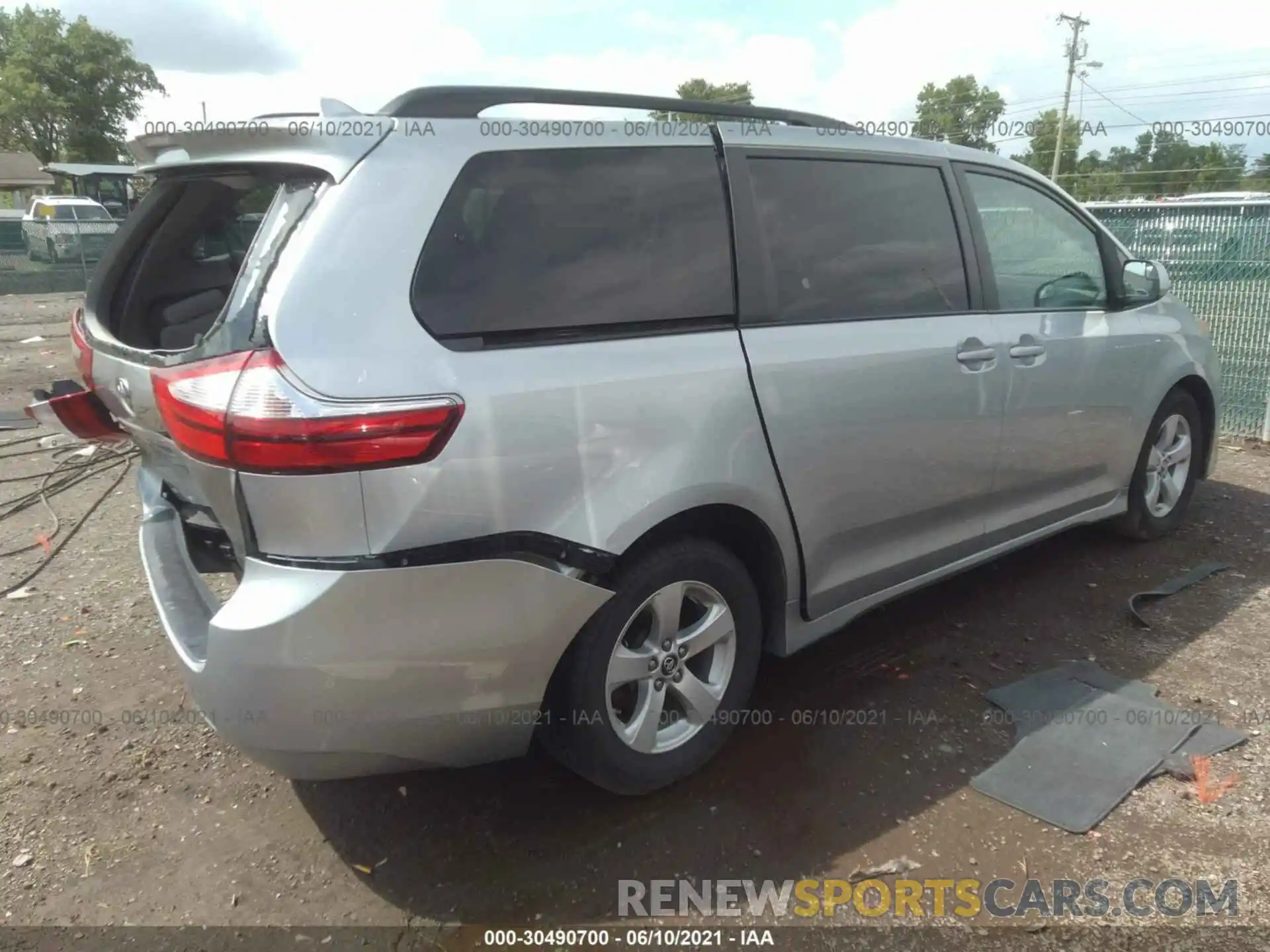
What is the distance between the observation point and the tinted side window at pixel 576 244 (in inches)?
86.4

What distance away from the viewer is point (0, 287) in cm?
1800

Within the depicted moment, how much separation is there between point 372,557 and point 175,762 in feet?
4.90

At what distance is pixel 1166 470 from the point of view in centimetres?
463

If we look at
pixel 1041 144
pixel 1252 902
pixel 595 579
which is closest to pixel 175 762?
pixel 595 579

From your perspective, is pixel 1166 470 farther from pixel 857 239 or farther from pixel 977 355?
pixel 857 239

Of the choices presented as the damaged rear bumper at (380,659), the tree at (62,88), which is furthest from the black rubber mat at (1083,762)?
the tree at (62,88)

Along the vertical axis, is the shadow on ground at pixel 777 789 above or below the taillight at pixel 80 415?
below

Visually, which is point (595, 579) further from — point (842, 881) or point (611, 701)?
point (842, 881)

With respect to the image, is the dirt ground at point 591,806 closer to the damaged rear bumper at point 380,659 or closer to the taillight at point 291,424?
the damaged rear bumper at point 380,659

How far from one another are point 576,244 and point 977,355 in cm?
165

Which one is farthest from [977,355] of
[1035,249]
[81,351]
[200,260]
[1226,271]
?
[1226,271]

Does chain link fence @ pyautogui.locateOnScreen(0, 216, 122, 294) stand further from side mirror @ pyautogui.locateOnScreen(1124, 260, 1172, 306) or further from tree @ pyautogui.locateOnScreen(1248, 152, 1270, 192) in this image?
tree @ pyautogui.locateOnScreen(1248, 152, 1270, 192)

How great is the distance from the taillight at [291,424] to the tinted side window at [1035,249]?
7.99 feet

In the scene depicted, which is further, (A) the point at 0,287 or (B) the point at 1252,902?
(A) the point at 0,287
